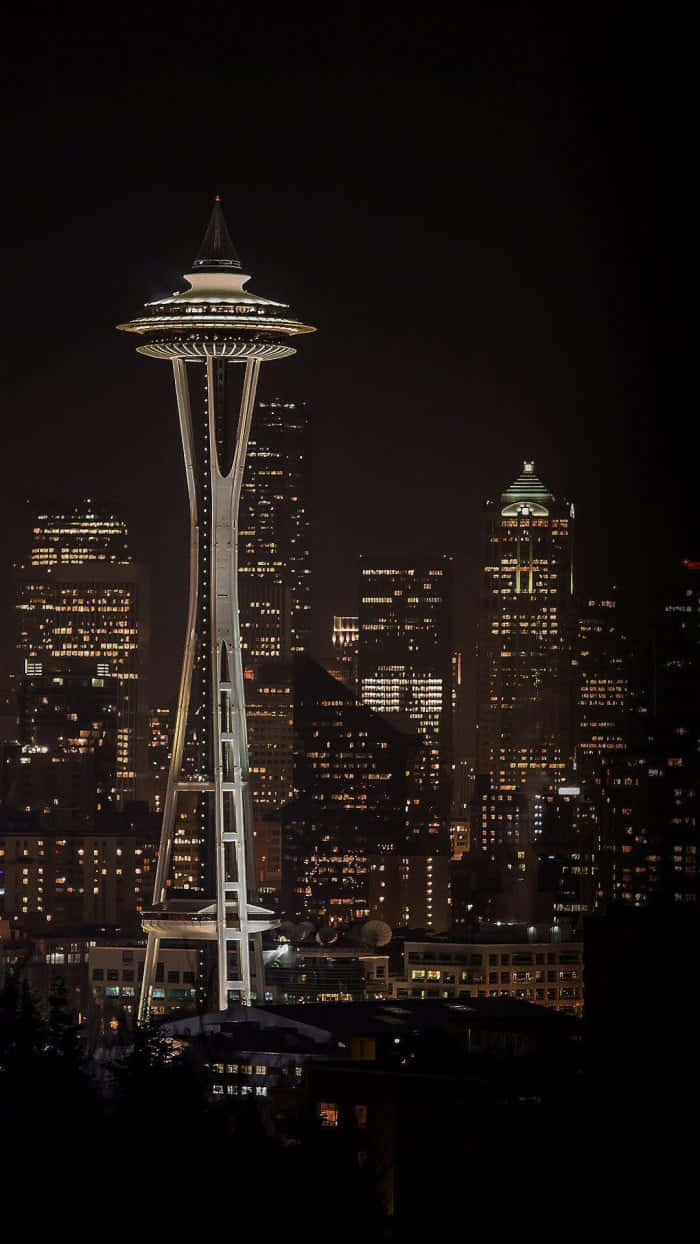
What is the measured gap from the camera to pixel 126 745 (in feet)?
440

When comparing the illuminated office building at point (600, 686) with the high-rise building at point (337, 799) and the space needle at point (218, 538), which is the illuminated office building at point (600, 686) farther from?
the space needle at point (218, 538)

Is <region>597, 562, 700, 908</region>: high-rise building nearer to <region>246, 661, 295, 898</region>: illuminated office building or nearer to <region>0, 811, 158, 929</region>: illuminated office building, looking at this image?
<region>0, 811, 158, 929</region>: illuminated office building

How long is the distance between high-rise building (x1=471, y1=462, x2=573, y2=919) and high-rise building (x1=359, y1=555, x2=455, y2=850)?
2131 mm

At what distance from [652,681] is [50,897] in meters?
23.4

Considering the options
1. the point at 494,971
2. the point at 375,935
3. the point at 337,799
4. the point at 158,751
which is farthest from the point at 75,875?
the point at 494,971

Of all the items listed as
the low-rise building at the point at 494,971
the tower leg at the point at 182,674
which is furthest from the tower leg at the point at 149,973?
the low-rise building at the point at 494,971

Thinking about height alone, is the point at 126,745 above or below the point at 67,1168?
above

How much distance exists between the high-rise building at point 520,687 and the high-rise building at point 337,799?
296 cm

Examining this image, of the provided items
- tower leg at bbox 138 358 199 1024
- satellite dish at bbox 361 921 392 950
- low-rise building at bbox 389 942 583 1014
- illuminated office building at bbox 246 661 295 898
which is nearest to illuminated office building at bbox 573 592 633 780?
illuminated office building at bbox 246 661 295 898

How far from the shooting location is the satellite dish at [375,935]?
319 ft

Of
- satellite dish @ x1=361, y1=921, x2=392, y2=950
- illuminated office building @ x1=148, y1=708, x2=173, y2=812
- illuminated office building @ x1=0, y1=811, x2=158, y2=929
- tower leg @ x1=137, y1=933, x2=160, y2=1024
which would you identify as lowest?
tower leg @ x1=137, y1=933, x2=160, y2=1024

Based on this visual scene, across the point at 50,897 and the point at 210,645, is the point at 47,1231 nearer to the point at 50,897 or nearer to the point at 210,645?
the point at 210,645

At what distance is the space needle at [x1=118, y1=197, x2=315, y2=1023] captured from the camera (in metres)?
72.3

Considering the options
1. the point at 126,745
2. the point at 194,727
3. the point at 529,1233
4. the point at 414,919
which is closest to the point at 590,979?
the point at 529,1233
